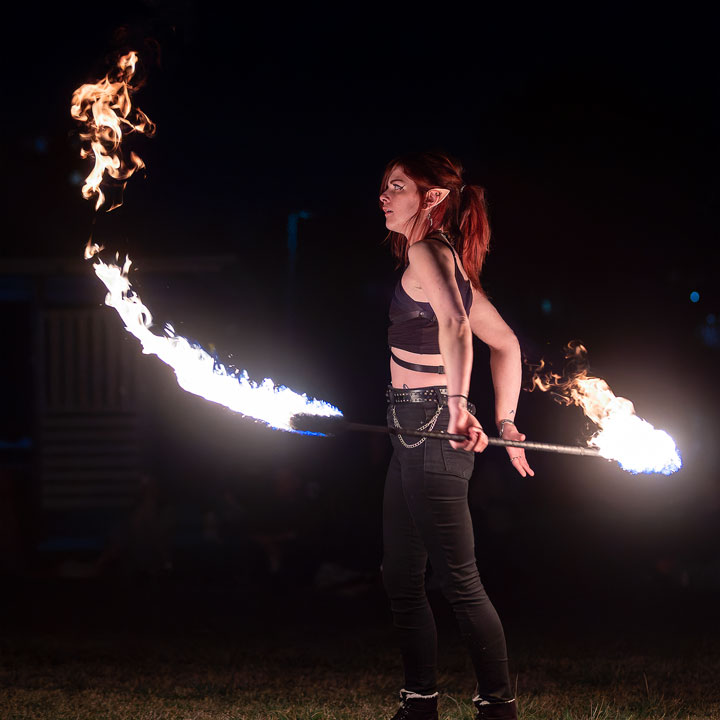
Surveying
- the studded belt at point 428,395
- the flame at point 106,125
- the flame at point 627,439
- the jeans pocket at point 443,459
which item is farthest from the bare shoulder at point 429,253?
the flame at point 106,125

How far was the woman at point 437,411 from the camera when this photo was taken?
4020mm

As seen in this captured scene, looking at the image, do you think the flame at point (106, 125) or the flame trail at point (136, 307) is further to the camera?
the flame at point (106, 125)

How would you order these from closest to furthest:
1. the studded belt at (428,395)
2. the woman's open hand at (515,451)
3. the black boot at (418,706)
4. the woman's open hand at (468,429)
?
the woman's open hand at (468,429)
the studded belt at (428,395)
the black boot at (418,706)
the woman's open hand at (515,451)

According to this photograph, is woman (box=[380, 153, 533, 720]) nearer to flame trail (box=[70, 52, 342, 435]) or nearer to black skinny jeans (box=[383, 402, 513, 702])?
black skinny jeans (box=[383, 402, 513, 702])

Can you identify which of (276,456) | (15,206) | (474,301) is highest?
(15,206)

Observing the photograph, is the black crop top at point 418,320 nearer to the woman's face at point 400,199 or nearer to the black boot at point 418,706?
the woman's face at point 400,199

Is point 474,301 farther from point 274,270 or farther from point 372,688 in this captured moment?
point 274,270

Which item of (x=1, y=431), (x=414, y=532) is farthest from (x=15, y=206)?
(x=414, y=532)

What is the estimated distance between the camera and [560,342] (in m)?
Result: 10.9

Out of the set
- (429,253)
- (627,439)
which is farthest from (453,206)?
(627,439)

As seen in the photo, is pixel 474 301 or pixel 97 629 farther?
pixel 97 629

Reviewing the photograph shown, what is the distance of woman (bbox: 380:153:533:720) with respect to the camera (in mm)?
4020

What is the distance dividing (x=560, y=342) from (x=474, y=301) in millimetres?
6700

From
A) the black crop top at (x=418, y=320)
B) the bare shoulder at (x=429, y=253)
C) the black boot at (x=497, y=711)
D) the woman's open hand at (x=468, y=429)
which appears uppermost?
the bare shoulder at (x=429, y=253)
